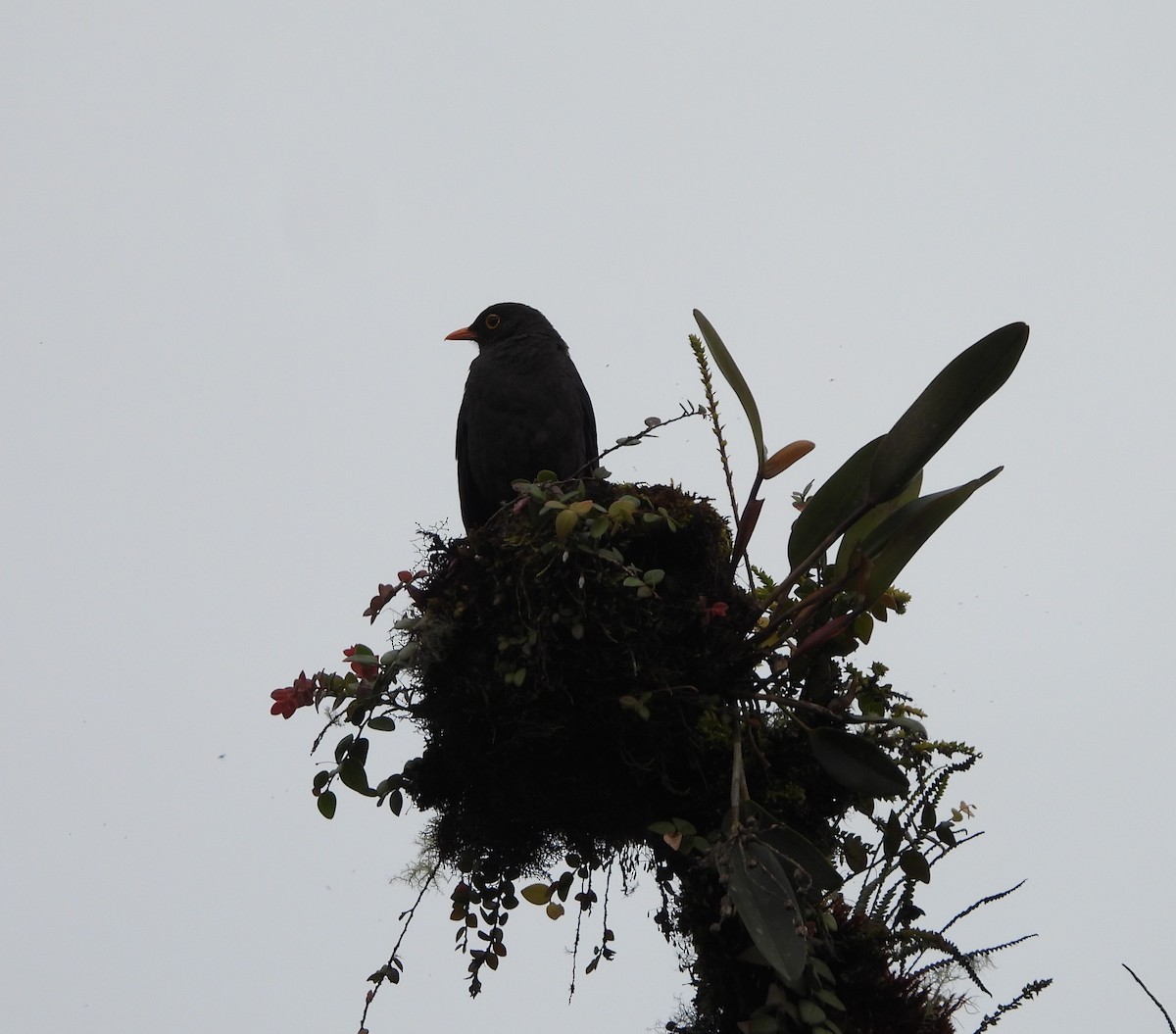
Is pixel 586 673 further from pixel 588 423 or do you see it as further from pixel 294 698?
pixel 588 423

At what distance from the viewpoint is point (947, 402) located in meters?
2.51

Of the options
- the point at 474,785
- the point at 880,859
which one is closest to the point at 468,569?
the point at 474,785

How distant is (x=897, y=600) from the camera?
282cm

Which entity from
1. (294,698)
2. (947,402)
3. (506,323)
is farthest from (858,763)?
(506,323)

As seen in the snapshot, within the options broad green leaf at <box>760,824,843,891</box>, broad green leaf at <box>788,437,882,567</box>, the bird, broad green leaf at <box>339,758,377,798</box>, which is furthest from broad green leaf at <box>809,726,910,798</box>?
the bird

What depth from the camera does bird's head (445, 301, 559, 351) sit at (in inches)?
212

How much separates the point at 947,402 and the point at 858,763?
806 mm

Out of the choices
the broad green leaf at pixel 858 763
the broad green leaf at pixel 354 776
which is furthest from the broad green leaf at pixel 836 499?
the broad green leaf at pixel 354 776

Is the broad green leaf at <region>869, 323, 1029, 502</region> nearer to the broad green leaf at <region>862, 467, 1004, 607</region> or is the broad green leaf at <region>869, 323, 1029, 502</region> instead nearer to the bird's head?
the broad green leaf at <region>862, 467, 1004, 607</region>

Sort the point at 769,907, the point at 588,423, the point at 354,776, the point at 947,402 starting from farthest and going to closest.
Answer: the point at 588,423
the point at 354,776
the point at 947,402
the point at 769,907

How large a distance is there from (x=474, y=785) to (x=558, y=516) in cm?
68

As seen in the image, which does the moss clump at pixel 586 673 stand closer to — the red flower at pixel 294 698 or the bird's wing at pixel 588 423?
the red flower at pixel 294 698

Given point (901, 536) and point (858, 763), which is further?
point (901, 536)

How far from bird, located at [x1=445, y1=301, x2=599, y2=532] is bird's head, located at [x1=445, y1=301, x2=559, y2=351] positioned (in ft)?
0.05
